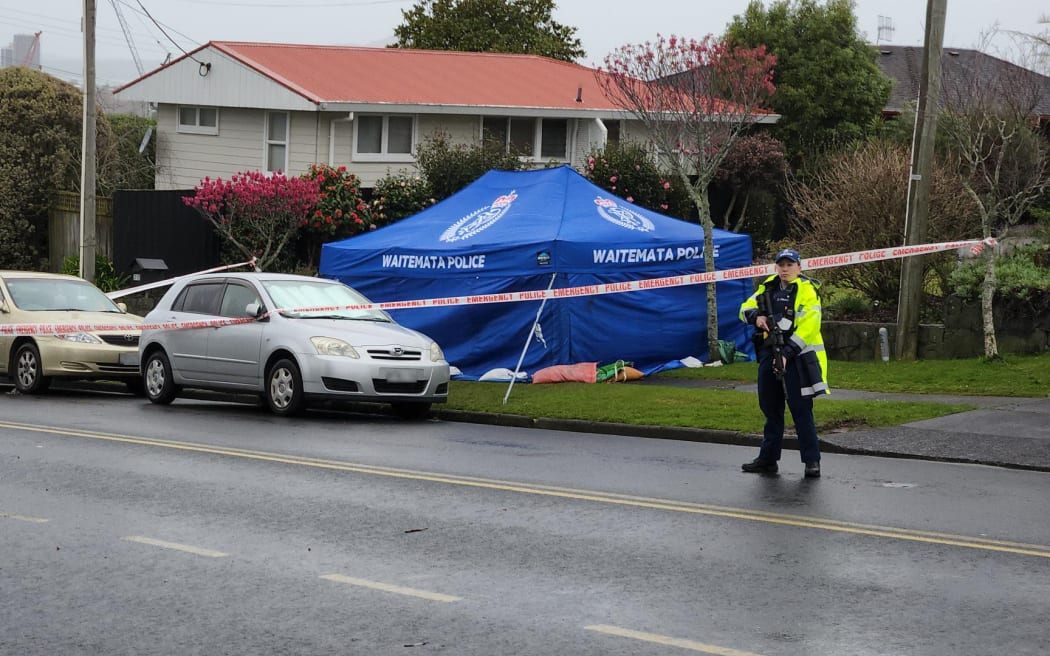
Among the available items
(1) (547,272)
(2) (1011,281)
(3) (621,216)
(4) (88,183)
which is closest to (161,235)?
(4) (88,183)

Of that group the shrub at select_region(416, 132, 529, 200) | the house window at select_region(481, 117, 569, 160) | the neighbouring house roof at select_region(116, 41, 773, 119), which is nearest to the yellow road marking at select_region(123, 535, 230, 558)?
the shrub at select_region(416, 132, 529, 200)

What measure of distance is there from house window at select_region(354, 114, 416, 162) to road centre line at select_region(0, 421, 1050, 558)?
20.2 metres

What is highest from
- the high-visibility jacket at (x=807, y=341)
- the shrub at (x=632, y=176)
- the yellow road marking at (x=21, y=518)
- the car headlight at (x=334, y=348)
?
the shrub at (x=632, y=176)

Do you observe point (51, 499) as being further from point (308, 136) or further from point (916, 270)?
point (308, 136)

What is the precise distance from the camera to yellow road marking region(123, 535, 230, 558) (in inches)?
307

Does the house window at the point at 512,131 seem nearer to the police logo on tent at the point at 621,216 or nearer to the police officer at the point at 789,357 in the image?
the police logo on tent at the point at 621,216

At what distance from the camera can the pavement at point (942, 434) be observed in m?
11.7

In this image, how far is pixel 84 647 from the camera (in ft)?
19.6

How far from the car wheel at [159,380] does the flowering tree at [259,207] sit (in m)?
10.5

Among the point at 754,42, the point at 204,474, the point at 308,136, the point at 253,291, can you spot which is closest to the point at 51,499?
the point at 204,474

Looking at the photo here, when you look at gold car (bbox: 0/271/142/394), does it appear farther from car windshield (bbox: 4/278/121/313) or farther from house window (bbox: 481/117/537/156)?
house window (bbox: 481/117/537/156)

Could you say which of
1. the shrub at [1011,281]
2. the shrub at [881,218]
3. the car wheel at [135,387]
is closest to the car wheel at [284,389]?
the car wheel at [135,387]

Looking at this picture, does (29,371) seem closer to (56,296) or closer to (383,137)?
(56,296)

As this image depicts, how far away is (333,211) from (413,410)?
537 inches
